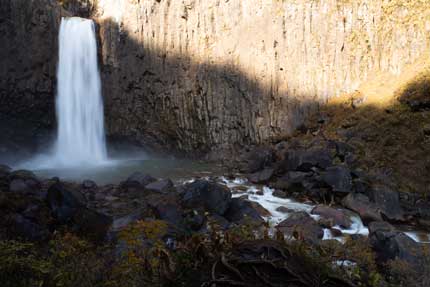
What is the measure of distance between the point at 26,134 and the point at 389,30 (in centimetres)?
2627

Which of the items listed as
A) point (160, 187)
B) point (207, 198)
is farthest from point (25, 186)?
point (207, 198)

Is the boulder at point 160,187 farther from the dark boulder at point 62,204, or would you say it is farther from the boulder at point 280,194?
the boulder at point 280,194

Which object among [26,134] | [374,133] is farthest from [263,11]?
[26,134]

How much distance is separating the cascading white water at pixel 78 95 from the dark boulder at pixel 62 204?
14.0 m

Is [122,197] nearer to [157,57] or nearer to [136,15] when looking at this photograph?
[157,57]

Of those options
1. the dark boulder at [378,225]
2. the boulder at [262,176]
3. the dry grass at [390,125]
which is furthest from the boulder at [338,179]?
the boulder at [262,176]

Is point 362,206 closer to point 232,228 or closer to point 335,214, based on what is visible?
point 335,214

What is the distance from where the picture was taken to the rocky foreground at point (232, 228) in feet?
14.3

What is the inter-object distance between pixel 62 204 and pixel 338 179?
10.8 metres

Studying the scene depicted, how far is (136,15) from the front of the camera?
26.1 metres

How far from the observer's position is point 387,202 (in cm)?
1352

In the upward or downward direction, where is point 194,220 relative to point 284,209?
upward

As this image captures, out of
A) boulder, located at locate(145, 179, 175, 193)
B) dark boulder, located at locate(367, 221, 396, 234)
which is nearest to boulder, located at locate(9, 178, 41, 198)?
boulder, located at locate(145, 179, 175, 193)

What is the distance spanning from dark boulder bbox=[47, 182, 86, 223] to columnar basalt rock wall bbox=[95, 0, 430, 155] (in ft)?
48.1
